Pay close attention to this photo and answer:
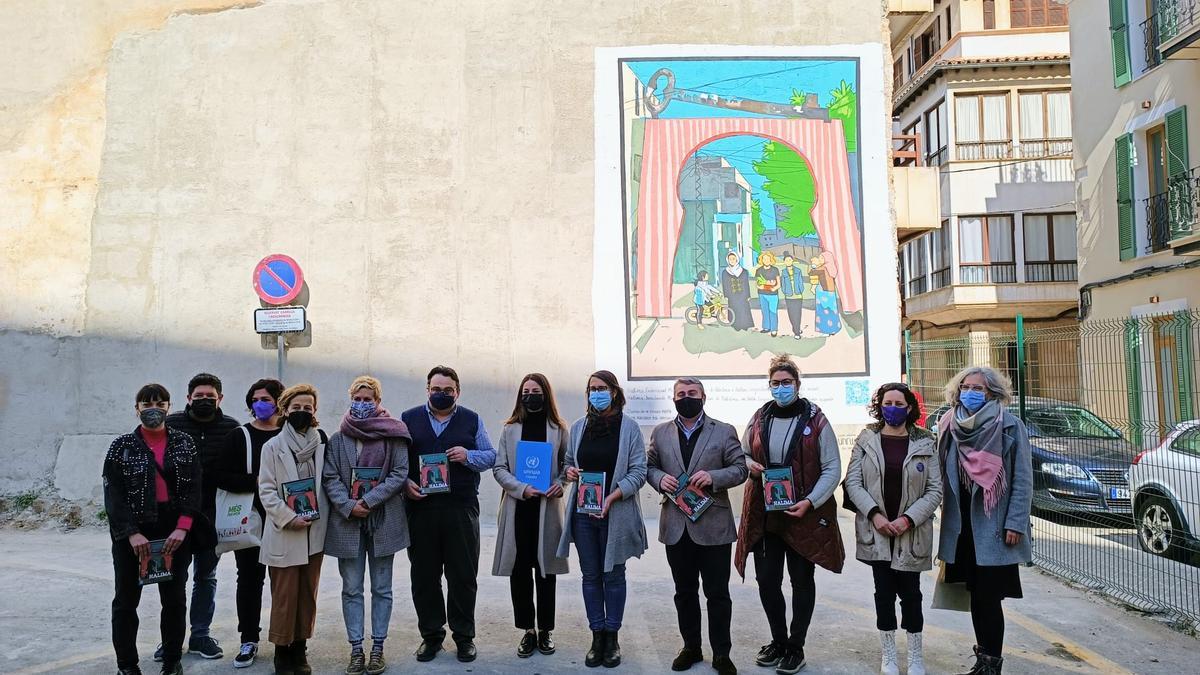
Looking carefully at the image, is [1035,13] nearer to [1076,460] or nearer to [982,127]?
[982,127]

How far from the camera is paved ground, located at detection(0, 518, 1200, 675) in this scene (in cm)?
568

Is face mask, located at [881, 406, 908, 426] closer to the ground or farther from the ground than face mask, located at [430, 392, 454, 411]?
closer to the ground

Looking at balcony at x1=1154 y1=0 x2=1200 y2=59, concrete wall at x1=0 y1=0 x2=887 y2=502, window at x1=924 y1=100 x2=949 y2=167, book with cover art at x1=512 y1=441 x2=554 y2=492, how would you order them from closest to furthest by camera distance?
book with cover art at x1=512 y1=441 x2=554 y2=492 < concrete wall at x1=0 y1=0 x2=887 y2=502 < balcony at x1=1154 y1=0 x2=1200 y2=59 < window at x1=924 y1=100 x2=949 y2=167

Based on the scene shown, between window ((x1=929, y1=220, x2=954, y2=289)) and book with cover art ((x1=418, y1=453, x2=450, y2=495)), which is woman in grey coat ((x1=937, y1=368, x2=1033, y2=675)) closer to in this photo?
book with cover art ((x1=418, y1=453, x2=450, y2=495))

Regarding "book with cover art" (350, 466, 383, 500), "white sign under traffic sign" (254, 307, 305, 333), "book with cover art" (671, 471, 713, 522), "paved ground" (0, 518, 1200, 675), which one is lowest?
"paved ground" (0, 518, 1200, 675)

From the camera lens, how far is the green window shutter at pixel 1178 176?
1611 cm

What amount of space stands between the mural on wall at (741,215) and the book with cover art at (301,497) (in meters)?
5.51

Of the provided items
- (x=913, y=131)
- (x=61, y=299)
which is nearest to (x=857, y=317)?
(x=61, y=299)

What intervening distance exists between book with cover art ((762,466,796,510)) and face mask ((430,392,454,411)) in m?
2.12

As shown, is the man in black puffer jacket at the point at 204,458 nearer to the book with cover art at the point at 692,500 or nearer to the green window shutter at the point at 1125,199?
the book with cover art at the point at 692,500

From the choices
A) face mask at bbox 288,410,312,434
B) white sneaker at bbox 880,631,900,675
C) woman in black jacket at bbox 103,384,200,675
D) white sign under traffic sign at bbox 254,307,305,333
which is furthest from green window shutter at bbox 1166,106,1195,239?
woman in black jacket at bbox 103,384,200,675

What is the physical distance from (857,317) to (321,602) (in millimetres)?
6753

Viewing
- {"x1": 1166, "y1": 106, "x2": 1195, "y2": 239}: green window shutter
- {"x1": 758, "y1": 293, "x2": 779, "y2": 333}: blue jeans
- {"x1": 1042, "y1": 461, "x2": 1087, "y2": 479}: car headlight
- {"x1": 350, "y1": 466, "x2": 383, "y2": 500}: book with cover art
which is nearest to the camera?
{"x1": 350, "y1": 466, "x2": 383, "y2": 500}: book with cover art

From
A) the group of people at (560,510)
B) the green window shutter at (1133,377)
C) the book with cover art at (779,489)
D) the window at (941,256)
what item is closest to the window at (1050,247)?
the window at (941,256)
